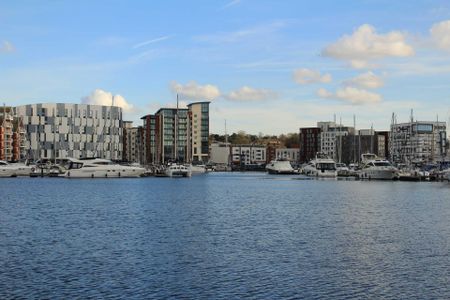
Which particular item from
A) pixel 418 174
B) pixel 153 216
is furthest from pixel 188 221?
pixel 418 174

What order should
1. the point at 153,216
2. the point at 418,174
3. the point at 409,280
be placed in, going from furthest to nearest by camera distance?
the point at 418,174 → the point at 153,216 → the point at 409,280

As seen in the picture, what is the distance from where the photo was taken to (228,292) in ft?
109

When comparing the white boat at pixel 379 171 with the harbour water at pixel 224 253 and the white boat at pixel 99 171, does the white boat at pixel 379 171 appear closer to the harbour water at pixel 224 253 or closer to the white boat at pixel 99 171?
the white boat at pixel 99 171

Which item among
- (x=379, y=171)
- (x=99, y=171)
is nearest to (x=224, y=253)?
(x=379, y=171)

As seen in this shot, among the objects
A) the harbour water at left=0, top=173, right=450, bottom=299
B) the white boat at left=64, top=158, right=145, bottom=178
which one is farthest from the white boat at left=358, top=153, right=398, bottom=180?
the harbour water at left=0, top=173, right=450, bottom=299

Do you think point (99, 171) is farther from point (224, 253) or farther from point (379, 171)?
point (224, 253)

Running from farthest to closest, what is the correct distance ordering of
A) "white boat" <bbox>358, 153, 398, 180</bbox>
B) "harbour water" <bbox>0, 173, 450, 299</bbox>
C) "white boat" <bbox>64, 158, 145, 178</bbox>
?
"white boat" <bbox>64, 158, 145, 178</bbox> < "white boat" <bbox>358, 153, 398, 180</bbox> < "harbour water" <bbox>0, 173, 450, 299</bbox>

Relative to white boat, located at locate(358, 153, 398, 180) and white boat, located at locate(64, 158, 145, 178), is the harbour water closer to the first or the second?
white boat, located at locate(358, 153, 398, 180)

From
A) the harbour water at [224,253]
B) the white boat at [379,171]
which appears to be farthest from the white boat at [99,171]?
the harbour water at [224,253]

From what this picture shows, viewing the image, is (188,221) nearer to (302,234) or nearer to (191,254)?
(302,234)

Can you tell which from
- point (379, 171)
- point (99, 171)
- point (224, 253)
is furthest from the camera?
point (99, 171)

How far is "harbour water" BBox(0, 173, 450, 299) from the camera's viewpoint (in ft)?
111

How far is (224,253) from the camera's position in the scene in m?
45.3

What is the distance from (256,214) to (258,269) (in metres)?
36.0
